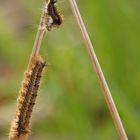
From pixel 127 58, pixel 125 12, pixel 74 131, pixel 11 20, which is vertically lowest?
pixel 74 131

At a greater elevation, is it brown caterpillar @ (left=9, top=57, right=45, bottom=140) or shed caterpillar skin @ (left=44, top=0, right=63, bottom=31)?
shed caterpillar skin @ (left=44, top=0, right=63, bottom=31)

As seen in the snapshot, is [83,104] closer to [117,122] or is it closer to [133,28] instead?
[133,28]

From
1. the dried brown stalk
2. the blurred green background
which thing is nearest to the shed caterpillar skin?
the dried brown stalk

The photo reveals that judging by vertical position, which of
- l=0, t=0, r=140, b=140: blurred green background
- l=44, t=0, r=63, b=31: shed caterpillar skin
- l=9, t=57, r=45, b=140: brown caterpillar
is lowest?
l=9, t=57, r=45, b=140: brown caterpillar

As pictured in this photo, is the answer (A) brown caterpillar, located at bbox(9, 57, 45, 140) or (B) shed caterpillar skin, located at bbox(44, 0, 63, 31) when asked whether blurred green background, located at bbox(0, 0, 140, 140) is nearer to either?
(A) brown caterpillar, located at bbox(9, 57, 45, 140)

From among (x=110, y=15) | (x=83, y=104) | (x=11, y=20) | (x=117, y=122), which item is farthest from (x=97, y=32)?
(x=117, y=122)

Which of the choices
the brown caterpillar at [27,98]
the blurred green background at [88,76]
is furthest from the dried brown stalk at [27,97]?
the blurred green background at [88,76]

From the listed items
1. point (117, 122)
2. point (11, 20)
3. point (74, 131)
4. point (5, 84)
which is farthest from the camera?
point (11, 20)
